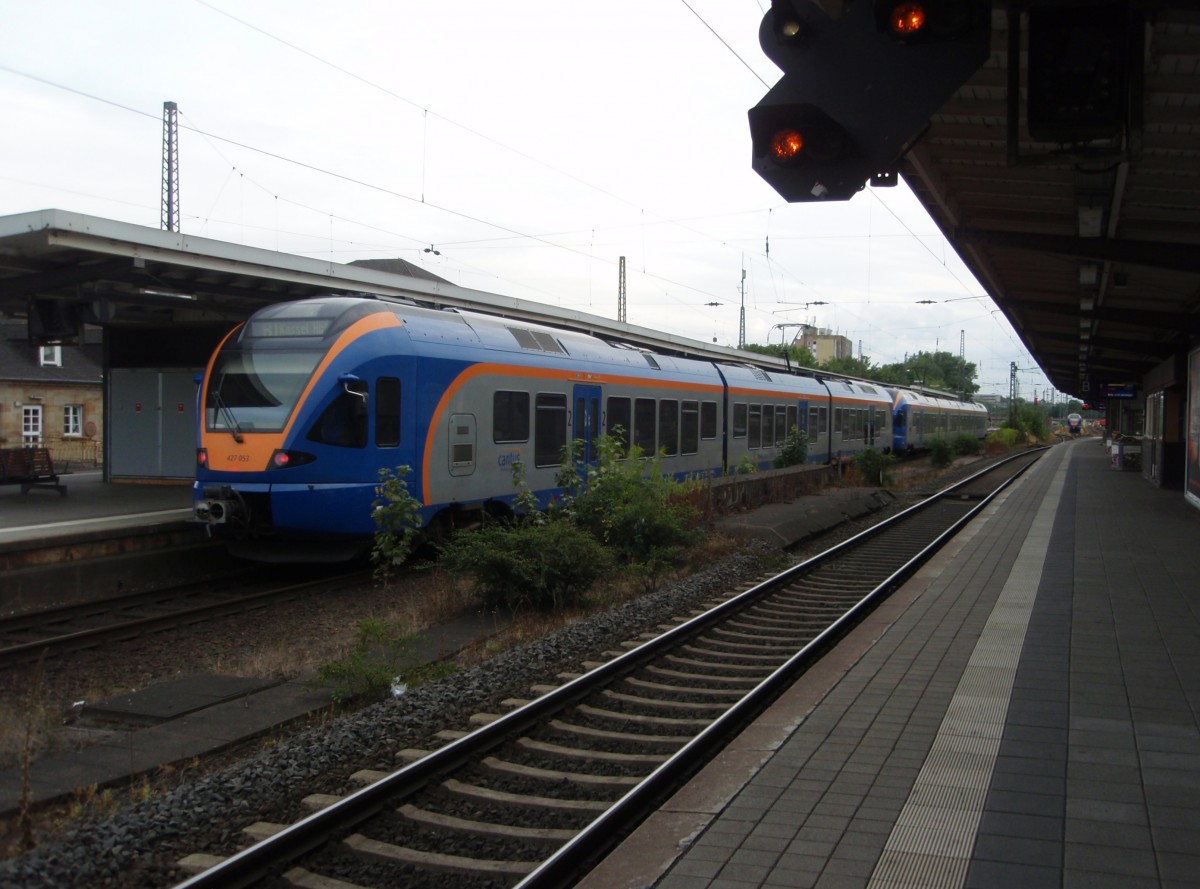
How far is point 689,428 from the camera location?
19750mm

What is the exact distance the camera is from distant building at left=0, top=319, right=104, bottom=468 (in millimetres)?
33594

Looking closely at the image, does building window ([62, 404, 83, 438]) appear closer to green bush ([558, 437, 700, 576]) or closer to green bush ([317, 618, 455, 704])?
green bush ([558, 437, 700, 576])

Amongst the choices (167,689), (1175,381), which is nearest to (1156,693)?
(167,689)

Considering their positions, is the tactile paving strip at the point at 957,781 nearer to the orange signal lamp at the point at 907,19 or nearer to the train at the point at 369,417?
the orange signal lamp at the point at 907,19

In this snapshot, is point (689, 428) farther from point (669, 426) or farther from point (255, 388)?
point (255, 388)

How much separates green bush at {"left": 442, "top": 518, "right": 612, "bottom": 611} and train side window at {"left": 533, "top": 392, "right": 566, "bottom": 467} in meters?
3.97

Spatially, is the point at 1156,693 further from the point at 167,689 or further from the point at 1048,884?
the point at 167,689

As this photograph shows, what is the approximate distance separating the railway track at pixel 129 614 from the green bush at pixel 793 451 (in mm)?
14343

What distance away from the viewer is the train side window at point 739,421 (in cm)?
2225

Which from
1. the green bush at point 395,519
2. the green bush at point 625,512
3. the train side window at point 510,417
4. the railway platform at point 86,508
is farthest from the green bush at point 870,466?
the green bush at point 395,519

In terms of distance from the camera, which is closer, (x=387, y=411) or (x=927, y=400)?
(x=387, y=411)

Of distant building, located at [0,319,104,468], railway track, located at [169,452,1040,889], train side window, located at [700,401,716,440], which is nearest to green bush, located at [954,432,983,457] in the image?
train side window, located at [700,401,716,440]

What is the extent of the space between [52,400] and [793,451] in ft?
85.3

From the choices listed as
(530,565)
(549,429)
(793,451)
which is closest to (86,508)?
(549,429)
